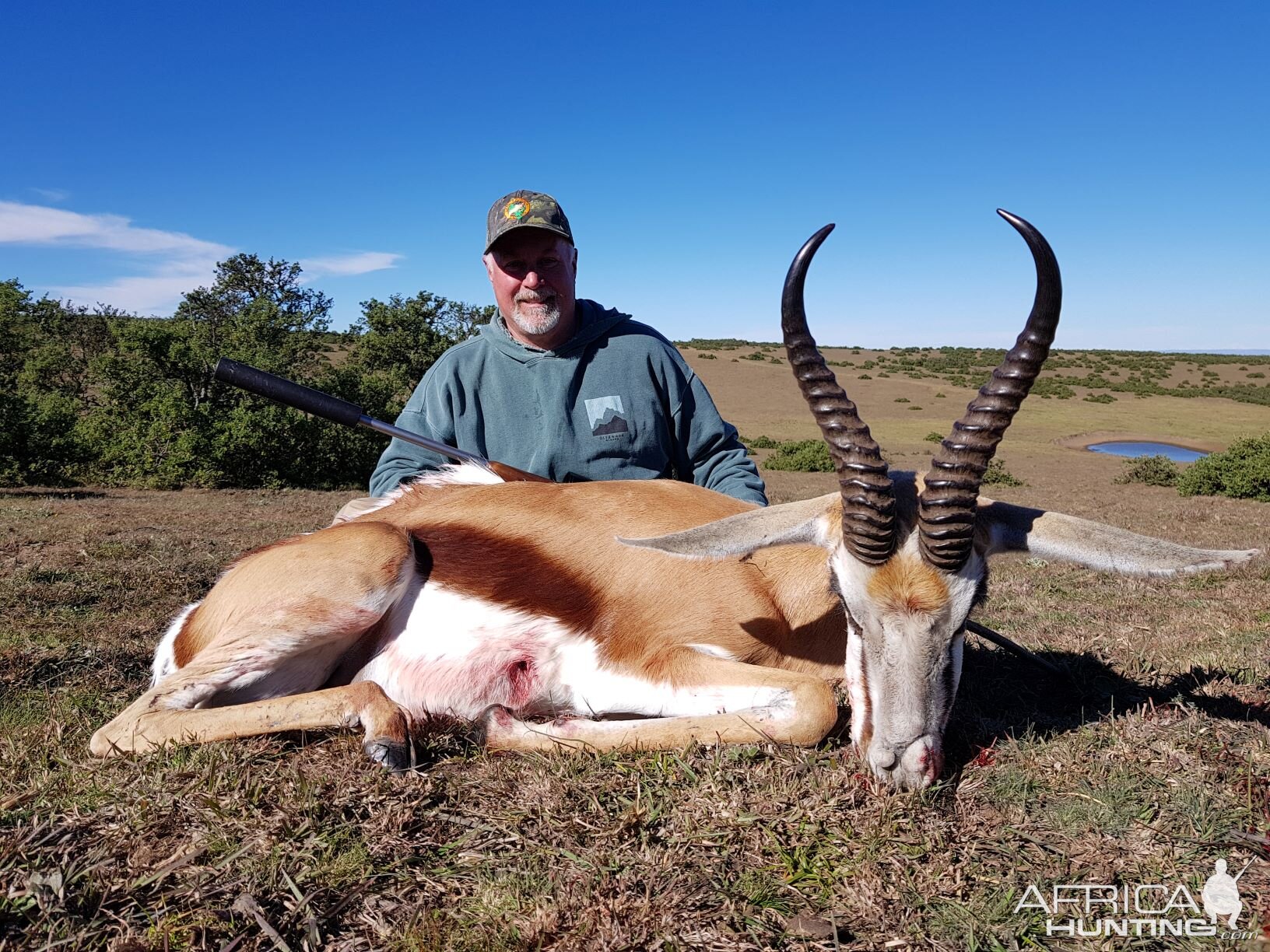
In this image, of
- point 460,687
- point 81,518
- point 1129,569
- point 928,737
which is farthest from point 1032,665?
point 81,518

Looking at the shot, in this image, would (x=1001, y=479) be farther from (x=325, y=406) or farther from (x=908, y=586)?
(x=908, y=586)

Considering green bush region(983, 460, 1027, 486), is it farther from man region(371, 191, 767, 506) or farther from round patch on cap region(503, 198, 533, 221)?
round patch on cap region(503, 198, 533, 221)

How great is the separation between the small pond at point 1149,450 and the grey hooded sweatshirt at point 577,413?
31.9 metres

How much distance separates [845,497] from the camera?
11.2ft

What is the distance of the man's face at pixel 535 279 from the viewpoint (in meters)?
6.39

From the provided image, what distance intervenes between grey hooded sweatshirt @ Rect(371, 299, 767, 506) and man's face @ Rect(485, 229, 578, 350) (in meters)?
0.21

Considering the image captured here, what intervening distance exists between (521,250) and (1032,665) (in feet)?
15.2

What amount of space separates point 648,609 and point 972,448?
68.0 inches

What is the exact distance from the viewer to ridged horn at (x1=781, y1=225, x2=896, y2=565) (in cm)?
336

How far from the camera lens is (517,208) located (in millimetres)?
6293

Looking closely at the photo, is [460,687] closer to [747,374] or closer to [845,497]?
[845,497]

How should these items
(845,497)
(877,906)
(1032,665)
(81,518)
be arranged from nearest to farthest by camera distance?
(877,906) < (845,497) < (1032,665) < (81,518)
